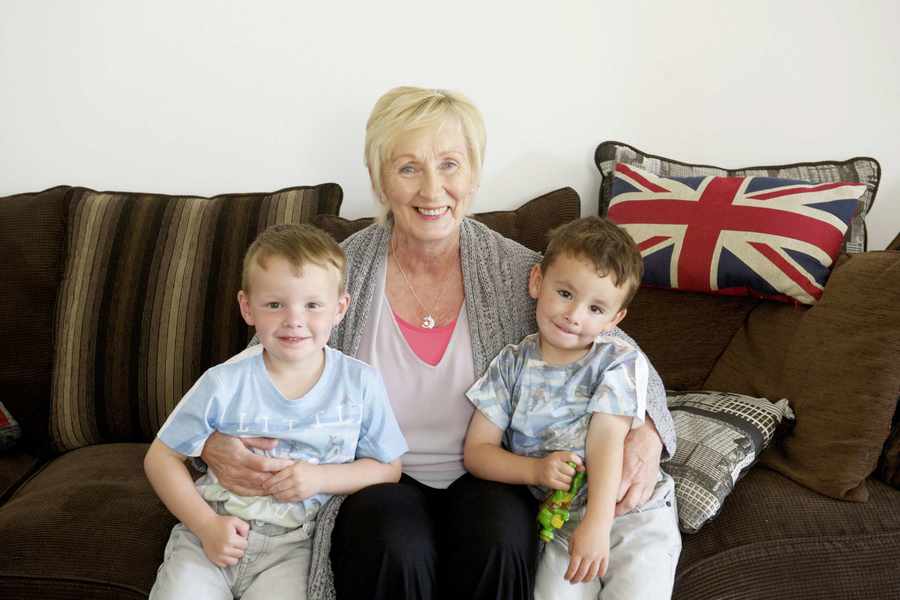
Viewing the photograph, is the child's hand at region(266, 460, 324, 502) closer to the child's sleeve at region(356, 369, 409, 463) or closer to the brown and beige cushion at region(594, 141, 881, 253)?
the child's sleeve at region(356, 369, 409, 463)

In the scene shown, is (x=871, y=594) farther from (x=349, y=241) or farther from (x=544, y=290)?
(x=349, y=241)

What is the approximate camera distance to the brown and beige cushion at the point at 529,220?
1869 mm

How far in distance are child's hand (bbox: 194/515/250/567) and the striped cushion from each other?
602 mm

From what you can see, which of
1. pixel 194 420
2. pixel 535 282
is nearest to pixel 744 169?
pixel 535 282

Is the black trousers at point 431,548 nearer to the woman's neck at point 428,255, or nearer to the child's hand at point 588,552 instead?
the child's hand at point 588,552

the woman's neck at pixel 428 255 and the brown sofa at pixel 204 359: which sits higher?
the woman's neck at pixel 428 255

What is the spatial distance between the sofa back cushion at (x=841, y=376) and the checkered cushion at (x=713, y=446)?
0.06m

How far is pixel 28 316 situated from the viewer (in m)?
1.85

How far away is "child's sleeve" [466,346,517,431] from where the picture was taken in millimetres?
1469

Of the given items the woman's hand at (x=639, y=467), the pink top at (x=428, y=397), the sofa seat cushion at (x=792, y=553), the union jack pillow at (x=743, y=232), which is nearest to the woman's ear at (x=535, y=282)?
the pink top at (x=428, y=397)

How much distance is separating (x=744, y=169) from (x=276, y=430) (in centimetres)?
146

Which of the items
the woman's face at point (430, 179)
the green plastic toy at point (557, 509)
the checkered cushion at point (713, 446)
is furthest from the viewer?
the woman's face at point (430, 179)

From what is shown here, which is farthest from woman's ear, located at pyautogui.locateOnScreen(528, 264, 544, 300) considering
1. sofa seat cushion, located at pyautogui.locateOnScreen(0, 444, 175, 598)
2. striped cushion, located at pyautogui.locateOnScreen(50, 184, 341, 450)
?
sofa seat cushion, located at pyautogui.locateOnScreen(0, 444, 175, 598)

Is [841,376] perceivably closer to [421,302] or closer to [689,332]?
[689,332]
